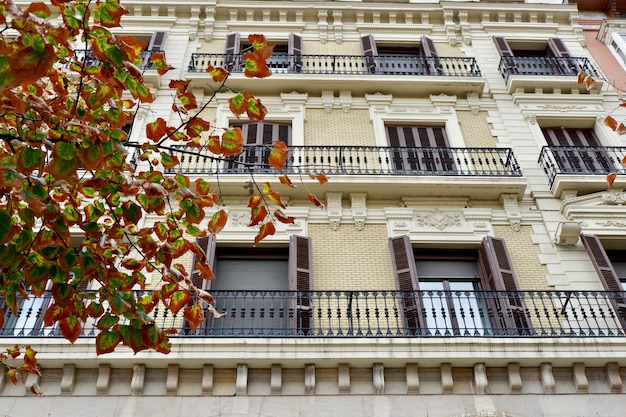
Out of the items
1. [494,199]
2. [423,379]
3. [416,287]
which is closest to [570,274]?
[494,199]

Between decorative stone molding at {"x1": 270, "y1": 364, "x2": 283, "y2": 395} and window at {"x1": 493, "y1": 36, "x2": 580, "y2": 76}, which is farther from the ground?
window at {"x1": 493, "y1": 36, "x2": 580, "y2": 76}

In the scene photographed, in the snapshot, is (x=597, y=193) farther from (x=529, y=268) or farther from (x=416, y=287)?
(x=416, y=287)

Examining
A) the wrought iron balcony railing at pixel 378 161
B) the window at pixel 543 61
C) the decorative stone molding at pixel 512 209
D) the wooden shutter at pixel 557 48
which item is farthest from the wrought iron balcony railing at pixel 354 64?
Result: the decorative stone molding at pixel 512 209

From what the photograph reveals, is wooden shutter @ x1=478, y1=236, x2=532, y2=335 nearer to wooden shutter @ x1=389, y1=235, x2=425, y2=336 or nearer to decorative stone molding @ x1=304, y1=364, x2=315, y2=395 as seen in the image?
wooden shutter @ x1=389, y1=235, x2=425, y2=336

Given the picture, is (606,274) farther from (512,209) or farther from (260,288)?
(260,288)

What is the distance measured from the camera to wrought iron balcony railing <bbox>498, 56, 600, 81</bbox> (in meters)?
13.6

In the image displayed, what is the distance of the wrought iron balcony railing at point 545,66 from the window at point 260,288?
7.58 m

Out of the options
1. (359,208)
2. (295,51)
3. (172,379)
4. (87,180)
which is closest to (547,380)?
(359,208)

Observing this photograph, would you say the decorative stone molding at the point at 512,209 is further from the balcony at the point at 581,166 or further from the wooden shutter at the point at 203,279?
the wooden shutter at the point at 203,279

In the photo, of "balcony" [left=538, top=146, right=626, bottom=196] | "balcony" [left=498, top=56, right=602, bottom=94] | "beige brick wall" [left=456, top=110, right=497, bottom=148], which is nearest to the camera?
"balcony" [left=538, top=146, right=626, bottom=196]

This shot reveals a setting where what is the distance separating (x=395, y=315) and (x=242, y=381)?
94.5 inches

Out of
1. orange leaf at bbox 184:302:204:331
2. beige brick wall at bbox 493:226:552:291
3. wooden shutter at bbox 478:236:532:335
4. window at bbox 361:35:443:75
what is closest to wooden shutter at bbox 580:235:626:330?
beige brick wall at bbox 493:226:552:291

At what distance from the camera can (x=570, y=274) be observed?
368 inches

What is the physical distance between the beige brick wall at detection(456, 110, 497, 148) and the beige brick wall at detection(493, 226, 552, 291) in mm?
2501
